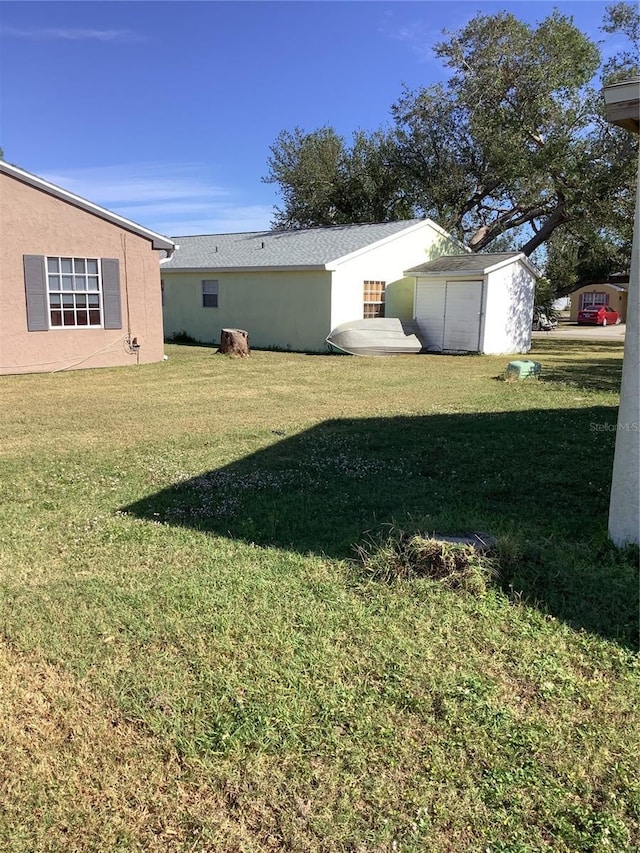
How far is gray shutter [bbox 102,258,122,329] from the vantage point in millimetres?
14578

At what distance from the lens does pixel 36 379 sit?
43.0ft

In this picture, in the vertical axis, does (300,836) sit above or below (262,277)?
below

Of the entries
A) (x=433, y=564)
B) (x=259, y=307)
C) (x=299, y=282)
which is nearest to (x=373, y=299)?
(x=299, y=282)

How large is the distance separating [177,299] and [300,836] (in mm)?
22366

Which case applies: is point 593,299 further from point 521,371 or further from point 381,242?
point 521,371

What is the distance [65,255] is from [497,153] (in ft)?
51.5

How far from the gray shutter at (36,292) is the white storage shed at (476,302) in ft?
35.2

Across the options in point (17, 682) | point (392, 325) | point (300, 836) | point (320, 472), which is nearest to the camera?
point (300, 836)

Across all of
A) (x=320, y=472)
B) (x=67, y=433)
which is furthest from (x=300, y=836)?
(x=67, y=433)

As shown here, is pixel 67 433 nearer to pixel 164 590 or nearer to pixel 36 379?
pixel 164 590

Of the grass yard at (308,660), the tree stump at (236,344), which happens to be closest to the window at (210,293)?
the tree stump at (236,344)

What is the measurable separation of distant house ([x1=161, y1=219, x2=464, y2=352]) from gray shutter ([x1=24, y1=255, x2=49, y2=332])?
6.55 m

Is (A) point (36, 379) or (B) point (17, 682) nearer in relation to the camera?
(B) point (17, 682)

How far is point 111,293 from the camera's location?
1477 cm
